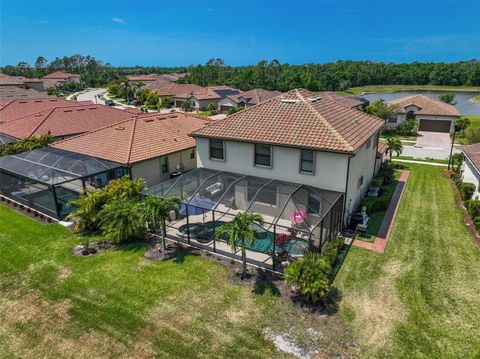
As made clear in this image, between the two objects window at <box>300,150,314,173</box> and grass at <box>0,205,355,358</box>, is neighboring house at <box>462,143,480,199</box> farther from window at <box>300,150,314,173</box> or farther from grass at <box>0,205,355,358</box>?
grass at <box>0,205,355,358</box>

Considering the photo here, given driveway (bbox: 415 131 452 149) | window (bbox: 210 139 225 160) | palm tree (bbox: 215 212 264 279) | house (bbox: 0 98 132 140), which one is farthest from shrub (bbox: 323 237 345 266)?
driveway (bbox: 415 131 452 149)

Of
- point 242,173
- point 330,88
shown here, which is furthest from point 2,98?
point 330,88

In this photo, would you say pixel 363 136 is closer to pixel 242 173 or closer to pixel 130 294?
pixel 242 173

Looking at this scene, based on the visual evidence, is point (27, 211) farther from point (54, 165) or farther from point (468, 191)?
point (468, 191)

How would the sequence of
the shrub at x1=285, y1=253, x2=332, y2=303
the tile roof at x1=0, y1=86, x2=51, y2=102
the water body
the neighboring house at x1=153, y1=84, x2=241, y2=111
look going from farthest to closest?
the water body < the neighboring house at x1=153, y1=84, x2=241, y2=111 < the tile roof at x1=0, y1=86, x2=51, y2=102 < the shrub at x1=285, y1=253, x2=332, y2=303

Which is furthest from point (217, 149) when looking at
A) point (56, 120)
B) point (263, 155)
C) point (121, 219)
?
point (56, 120)

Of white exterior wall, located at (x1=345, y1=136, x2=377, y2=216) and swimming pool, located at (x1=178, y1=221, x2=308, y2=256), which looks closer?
swimming pool, located at (x1=178, y1=221, x2=308, y2=256)
